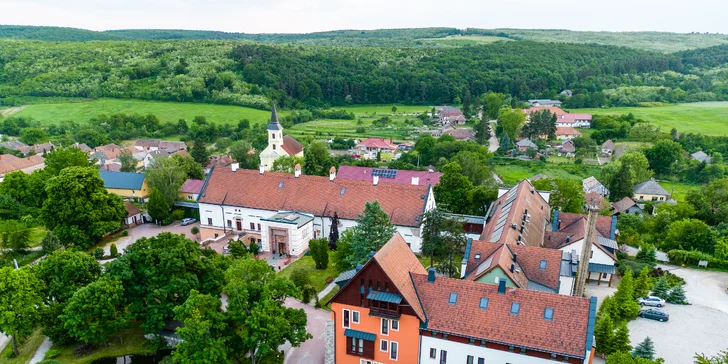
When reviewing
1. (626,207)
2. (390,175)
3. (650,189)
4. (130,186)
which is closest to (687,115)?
(650,189)

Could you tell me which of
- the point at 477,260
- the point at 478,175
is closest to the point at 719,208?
the point at 478,175

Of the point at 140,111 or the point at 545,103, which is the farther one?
the point at 545,103

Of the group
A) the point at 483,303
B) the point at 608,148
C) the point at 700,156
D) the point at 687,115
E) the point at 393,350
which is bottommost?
the point at 608,148

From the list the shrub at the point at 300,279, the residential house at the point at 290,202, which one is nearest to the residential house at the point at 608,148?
the residential house at the point at 290,202

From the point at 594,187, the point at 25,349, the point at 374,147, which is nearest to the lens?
the point at 25,349

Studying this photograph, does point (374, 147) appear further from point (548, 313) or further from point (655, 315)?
point (548, 313)

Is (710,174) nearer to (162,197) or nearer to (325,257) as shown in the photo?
(325,257)
